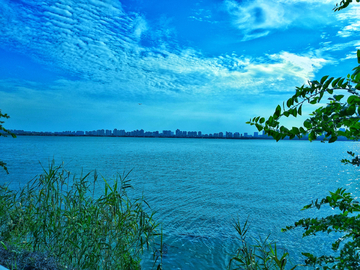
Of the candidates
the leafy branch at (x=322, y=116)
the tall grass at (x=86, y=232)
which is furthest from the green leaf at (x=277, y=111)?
the tall grass at (x=86, y=232)

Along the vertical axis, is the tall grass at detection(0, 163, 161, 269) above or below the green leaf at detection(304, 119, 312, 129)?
below

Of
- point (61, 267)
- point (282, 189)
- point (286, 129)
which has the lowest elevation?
point (282, 189)

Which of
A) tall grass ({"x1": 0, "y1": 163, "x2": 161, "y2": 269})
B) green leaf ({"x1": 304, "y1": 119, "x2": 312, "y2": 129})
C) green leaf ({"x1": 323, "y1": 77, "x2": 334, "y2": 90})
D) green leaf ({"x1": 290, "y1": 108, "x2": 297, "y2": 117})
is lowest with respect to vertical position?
tall grass ({"x1": 0, "y1": 163, "x2": 161, "y2": 269})

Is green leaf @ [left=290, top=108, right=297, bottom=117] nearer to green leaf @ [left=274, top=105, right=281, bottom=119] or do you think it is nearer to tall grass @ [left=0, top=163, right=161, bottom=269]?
green leaf @ [left=274, top=105, right=281, bottom=119]

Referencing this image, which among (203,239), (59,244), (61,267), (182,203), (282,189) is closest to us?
(61,267)

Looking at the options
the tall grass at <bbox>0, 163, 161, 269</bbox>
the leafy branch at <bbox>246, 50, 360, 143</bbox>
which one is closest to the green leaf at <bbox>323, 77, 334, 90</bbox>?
the leafy branch at <bbox>246, 50, 360, 143</bbox>

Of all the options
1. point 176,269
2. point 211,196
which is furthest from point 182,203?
point 176,269

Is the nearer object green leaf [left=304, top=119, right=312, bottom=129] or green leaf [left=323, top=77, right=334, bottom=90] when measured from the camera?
green leaf [left=323, top=77, right=334, bottom=90]

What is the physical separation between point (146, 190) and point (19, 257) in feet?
42.9

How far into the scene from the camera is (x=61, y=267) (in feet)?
14.6

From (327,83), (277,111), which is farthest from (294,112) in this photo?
(327,83)

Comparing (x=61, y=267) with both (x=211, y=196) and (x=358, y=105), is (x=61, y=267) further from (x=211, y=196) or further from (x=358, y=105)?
(x=211, y=196)

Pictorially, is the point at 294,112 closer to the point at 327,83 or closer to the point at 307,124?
the point at 307,124

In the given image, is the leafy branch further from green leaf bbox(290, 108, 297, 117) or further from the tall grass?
the tall grass
